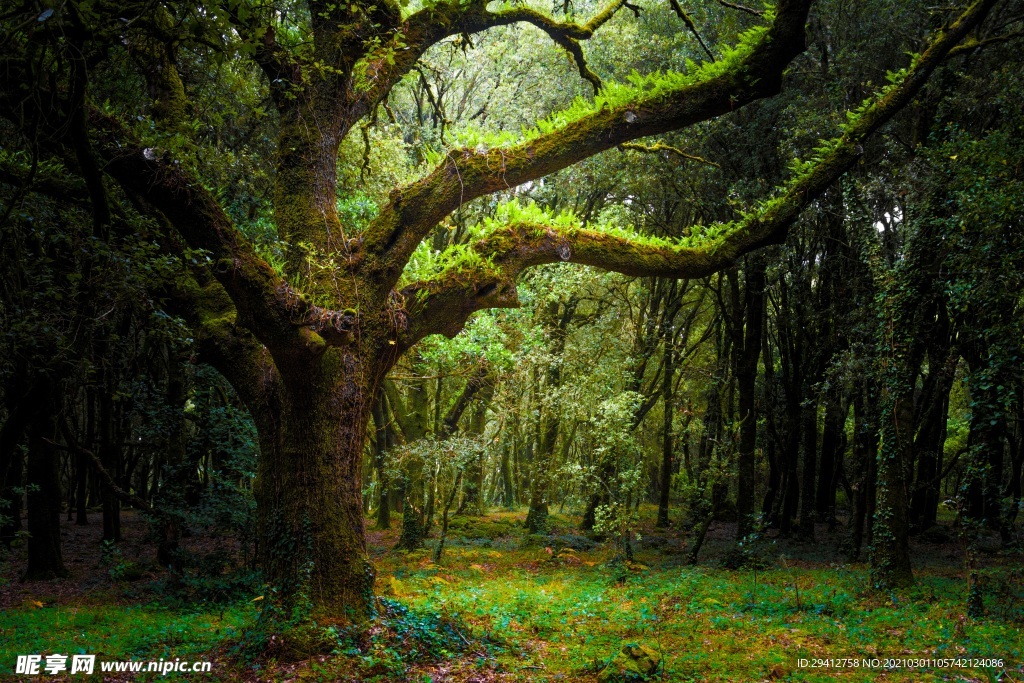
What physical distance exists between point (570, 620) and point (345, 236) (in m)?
6.60

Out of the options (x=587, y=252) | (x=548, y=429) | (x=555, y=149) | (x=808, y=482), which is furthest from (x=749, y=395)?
(x=555, y=149)

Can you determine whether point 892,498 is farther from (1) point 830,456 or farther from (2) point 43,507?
(2) point 43,507

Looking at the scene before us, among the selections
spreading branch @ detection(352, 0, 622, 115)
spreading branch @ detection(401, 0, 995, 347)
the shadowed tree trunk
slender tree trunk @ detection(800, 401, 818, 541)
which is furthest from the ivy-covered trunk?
slender tree trunk @ detection(800, 401, 818, 541)

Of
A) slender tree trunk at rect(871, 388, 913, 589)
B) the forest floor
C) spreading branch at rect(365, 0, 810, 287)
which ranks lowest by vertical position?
the forest floor

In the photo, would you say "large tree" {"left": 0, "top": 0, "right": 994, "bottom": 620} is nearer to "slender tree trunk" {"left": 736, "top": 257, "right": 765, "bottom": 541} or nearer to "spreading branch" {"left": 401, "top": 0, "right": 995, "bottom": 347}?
"spreading branch" {"left": 401, "top": 0, "right": 995, "bottom": 347}

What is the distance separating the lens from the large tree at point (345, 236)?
535 centimetres

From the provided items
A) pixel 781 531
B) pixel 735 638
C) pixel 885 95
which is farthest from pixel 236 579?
pixel 781 531

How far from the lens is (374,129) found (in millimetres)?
14133

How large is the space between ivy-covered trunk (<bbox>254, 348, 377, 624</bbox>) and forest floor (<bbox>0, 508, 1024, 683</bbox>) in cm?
50

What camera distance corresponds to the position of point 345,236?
261 inches

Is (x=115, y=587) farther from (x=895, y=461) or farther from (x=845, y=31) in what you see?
(x=845, y=31)

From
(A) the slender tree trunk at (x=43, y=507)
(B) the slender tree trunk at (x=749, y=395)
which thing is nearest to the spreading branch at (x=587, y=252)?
(B) the slender tree trunk at (x=749, y=395)

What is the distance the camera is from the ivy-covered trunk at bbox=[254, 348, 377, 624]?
5.82 m

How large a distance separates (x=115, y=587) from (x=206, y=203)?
10.5 metres
